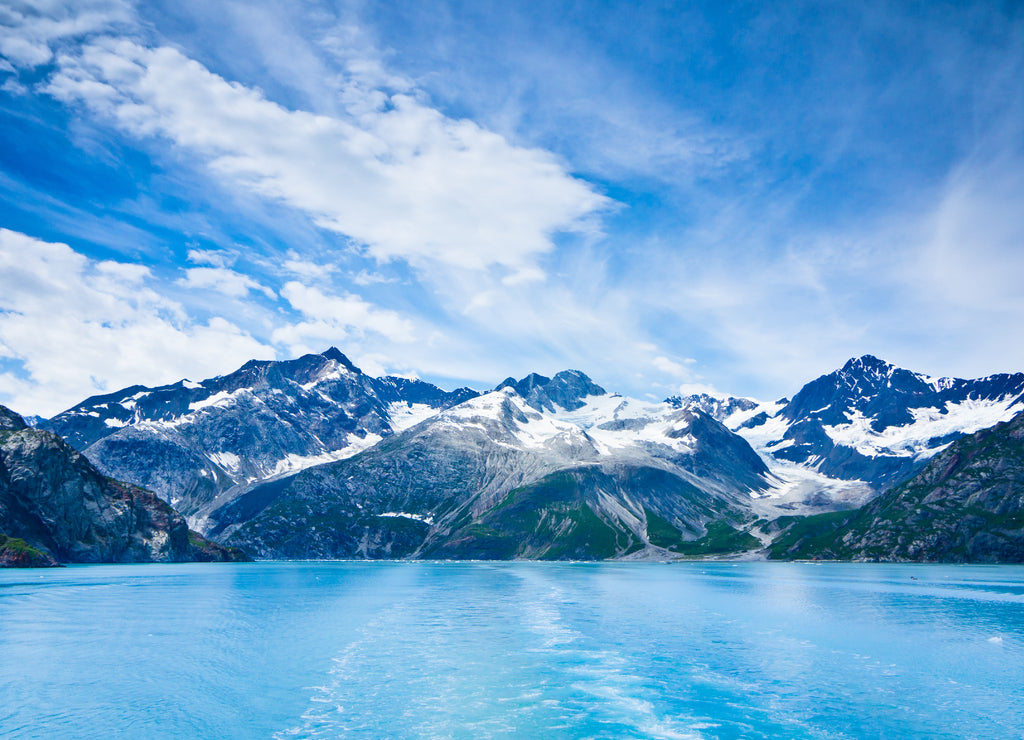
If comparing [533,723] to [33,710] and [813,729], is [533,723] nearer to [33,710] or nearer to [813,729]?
[813,729]

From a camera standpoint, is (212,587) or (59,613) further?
(212,587)

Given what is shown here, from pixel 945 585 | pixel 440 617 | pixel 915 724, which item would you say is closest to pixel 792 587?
pixel 945 585

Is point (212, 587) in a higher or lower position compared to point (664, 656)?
lower

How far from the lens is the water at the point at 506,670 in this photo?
46594mm

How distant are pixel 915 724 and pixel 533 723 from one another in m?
27.6

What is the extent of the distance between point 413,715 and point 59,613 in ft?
272

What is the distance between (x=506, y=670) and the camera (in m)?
63.1

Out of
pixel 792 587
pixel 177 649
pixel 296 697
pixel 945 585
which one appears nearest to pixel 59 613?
pixel 177 649

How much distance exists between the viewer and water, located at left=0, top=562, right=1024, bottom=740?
46594 mm

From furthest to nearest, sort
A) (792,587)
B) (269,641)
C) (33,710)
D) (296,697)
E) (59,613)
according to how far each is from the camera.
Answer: (792,587) < (59,613) < (269,641) < (296,697) < (33,710)

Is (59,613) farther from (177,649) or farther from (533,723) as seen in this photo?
(533,723)

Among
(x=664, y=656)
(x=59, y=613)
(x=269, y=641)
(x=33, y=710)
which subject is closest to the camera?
(x=33, y=710)

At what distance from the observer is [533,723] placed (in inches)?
1836

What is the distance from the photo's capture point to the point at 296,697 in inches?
2105
